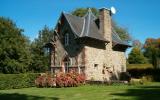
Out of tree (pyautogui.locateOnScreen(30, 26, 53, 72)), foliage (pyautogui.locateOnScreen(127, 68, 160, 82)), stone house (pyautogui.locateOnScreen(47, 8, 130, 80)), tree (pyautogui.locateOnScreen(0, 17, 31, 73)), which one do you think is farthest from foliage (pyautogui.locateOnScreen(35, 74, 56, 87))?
tree (pyautogui.locateOnScreen(30, 26, 53, 72))

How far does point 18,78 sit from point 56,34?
8.92m

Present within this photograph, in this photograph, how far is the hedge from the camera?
1231 inches

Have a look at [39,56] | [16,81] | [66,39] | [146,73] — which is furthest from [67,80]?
[39,56]

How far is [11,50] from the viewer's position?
4775cm

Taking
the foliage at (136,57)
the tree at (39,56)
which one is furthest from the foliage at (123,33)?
the tree at (39,56)

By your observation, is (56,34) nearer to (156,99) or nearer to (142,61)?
(156,99)

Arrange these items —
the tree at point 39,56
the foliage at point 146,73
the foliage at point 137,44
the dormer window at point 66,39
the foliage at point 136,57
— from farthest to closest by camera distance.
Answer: the foliage at point 137,44
the foliage at point 136,57
the tree at point 39,56
the foliage at point 146,73
the dormer window at point 66,39

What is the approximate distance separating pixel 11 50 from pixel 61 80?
2004 centimetres

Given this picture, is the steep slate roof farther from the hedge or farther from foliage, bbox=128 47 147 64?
foliage, bbox=128 47 147 64

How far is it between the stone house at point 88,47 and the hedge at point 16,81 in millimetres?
5293

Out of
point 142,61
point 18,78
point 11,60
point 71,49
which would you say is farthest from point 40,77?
point 142,61

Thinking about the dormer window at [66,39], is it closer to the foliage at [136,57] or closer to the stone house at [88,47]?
the stone house at [88,47]

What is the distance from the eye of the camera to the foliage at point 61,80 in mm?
29875

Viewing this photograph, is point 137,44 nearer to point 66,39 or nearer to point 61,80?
point 66,39
